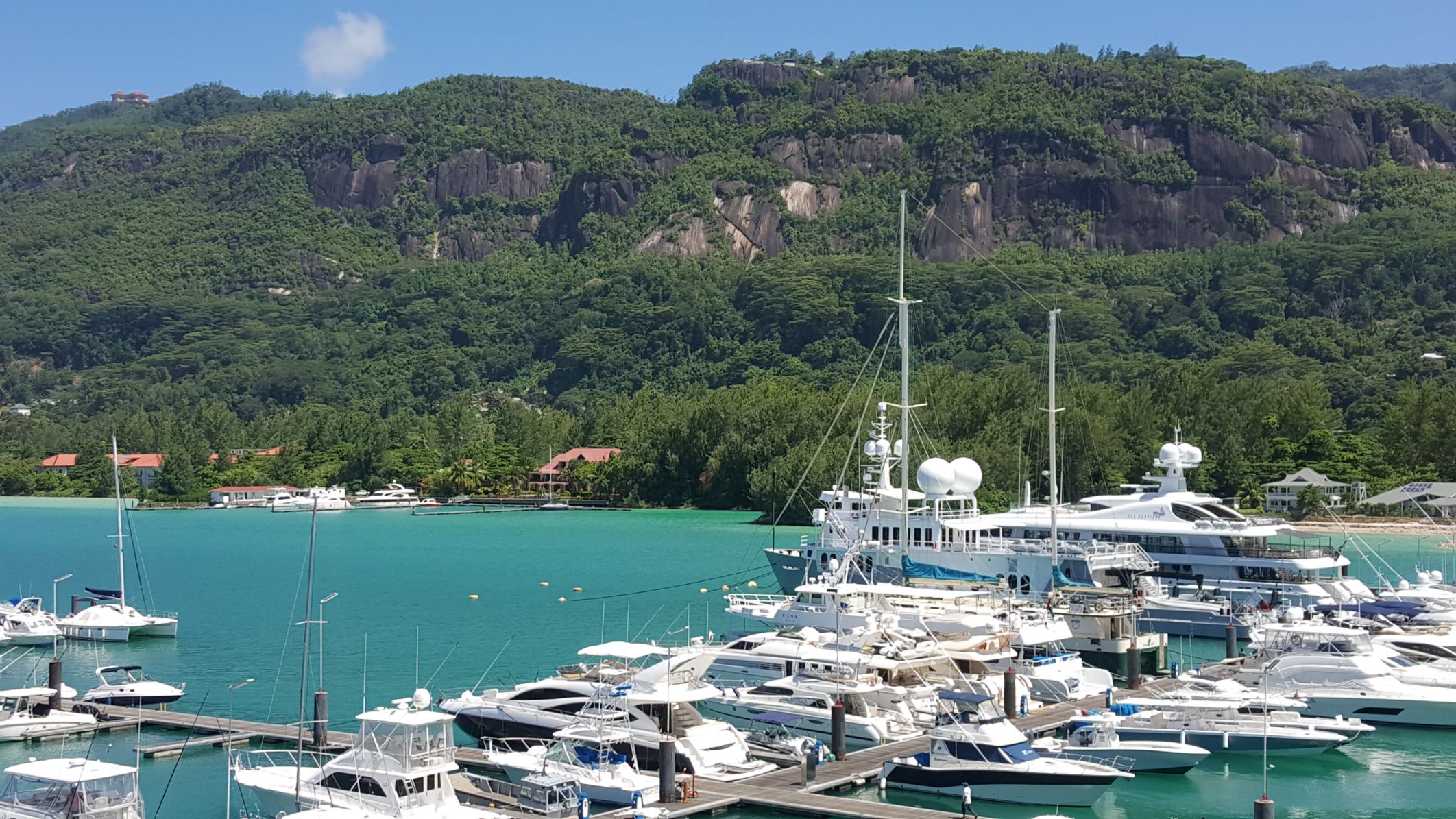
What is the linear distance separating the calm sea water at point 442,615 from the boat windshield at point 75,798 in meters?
4.32

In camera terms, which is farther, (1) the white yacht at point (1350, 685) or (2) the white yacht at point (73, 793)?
(1) the white yacht at point (1350, 685)

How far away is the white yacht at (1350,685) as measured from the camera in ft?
145

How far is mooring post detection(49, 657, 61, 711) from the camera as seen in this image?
42781 millimetres

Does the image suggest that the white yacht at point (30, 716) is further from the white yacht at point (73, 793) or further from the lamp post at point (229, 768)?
the white yacht at point (73, 793)

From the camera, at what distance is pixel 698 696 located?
3606cm

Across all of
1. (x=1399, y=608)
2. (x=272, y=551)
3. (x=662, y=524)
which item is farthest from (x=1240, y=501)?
(x=272, y=551)

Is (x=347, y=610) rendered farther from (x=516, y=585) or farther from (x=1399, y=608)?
(x=1399, y=608)

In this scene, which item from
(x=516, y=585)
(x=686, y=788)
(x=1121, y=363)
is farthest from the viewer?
(x=1121, y=363)

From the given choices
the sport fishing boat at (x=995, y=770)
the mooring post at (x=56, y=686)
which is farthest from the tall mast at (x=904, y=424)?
the mooring post at (x=56, y=686)

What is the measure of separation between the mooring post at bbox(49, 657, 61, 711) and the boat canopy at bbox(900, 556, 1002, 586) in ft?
99.5

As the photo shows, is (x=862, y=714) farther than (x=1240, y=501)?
No

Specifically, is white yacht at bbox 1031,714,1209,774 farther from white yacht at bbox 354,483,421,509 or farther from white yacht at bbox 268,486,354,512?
white yacht at bbox 354,483,421,509

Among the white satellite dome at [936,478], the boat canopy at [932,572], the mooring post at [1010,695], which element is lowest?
the mooring post at [1010,695]

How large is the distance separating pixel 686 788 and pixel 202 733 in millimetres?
14919
